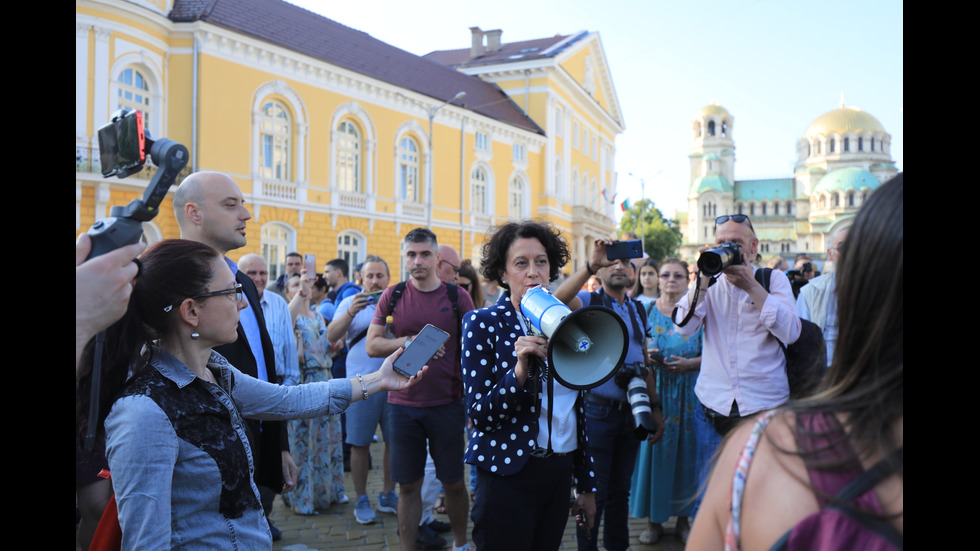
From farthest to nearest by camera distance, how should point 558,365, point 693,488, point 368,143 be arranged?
1. point 368,143
2. point 693,488
3. point 558,365

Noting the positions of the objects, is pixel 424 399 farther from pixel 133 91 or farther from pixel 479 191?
pixel 479 191

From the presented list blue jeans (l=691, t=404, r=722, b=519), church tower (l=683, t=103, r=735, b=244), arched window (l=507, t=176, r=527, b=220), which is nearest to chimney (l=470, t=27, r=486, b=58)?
arched window (l=507, t=176, r=527, b=220)

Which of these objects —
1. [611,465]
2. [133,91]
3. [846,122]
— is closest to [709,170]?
[846,122]

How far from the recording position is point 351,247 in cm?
2689

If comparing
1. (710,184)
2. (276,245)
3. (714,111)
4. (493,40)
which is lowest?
(276,245)

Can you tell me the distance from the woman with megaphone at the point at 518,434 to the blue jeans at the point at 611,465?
1.33 meters

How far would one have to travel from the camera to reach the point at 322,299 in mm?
8859

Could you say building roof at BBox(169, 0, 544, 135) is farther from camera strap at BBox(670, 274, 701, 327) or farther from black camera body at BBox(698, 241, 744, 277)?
black camera body at BBox(698, 241, 744, 277)

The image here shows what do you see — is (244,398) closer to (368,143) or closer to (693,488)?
(693,488)

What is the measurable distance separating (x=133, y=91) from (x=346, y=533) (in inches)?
735

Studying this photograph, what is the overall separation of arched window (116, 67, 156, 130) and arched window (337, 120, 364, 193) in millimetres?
6903
